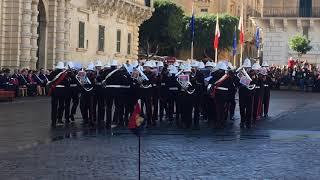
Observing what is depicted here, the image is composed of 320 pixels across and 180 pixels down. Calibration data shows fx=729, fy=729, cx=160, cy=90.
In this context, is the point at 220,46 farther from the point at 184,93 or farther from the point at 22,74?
the point at 184,93

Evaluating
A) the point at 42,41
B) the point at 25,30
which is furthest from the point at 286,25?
the point at 25,30

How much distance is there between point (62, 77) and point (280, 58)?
4511 cm

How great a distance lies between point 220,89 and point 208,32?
64140 mm

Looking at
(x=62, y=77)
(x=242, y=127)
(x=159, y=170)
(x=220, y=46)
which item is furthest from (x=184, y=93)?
(x=220, y=46)

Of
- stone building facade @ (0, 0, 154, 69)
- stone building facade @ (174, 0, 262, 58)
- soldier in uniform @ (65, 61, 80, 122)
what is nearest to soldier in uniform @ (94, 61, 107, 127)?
soldier in uniform @ (65, 61, 80, 122)

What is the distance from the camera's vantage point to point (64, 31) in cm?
4147

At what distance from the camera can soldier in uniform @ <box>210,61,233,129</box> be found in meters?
19.0

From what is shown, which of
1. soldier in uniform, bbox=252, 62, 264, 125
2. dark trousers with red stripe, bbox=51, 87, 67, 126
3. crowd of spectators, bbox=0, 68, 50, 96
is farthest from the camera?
crowd of spectators, bbox=0, 68, 50, 96

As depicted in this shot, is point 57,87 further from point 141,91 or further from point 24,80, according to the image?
point 24,80

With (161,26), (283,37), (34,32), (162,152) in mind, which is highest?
(161,26)

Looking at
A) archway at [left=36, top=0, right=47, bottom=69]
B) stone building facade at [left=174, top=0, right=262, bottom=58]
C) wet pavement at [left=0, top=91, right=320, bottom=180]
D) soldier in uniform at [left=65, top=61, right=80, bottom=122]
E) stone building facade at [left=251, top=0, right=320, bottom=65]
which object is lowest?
wet pavement at [left=0, top=91, right=320, bottom=180]

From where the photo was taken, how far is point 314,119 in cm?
2347

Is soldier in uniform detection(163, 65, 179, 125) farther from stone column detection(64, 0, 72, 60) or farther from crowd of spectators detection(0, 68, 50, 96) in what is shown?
stone column detection(64, 0, 72, 60)

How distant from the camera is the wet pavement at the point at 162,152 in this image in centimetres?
1137
